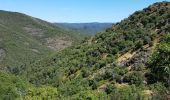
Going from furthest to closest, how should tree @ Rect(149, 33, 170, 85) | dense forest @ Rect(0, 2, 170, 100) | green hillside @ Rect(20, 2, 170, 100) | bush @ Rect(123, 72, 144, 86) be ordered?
bush @ Rect(123, 72, 144, 86), dense forest @ Rect(0, 2, 170, 100), green hillside @ Rect(20, 2, 170, 100), tree @ Rect(149, 33, 170, 85)

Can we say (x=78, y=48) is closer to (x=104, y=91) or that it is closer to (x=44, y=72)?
(x=44, y=72)

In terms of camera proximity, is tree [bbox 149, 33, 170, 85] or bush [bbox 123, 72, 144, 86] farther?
bush [bbox 123, 72, 144, 86]

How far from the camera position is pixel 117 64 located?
10988 centimetres

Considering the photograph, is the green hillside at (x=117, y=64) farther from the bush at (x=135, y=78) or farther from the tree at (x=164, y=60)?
the tree at (x=164, y=60)

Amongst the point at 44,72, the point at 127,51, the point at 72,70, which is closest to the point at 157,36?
the point at 127,51

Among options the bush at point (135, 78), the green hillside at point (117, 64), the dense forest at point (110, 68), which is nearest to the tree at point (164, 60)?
the dense forest at point (110, 68)

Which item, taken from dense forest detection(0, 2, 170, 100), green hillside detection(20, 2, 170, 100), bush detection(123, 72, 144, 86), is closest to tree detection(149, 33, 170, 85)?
dense forest detection(0, 2, 170, 100)

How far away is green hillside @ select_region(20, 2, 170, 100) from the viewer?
92.9m

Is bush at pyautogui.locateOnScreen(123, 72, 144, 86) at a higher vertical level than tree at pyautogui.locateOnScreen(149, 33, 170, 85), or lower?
lower

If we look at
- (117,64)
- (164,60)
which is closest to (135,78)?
(117,64)

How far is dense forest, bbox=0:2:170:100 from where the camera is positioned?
9312 centimetres

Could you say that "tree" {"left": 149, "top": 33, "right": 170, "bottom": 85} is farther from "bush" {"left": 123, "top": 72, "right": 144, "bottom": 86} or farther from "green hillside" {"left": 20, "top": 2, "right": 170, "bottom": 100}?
"bush" {"left": 123, "top": 72, "right": 144, "bottom": 86}

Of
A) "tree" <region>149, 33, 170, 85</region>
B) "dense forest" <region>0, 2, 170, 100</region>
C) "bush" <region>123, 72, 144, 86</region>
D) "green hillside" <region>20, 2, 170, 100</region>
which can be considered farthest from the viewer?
"bush" <region>123, 72, 144, 86</region>

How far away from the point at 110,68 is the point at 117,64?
193cm
